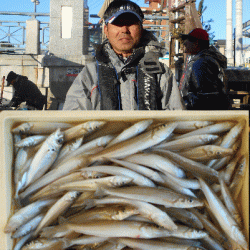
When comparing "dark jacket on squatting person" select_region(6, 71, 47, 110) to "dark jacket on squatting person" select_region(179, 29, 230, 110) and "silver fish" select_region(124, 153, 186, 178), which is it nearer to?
"dark jacket on squatting person" select_region(179, 29, 230, 110)

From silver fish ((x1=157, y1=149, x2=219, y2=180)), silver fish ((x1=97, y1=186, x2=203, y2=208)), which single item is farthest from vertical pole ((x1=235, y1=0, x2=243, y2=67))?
silver fish ((x1=97, y1=186, x2=203, y2=208))

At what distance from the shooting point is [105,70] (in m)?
2.29

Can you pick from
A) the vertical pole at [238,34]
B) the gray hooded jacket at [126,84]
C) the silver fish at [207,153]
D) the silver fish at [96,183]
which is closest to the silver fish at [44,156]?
the silver fish at [96,183]

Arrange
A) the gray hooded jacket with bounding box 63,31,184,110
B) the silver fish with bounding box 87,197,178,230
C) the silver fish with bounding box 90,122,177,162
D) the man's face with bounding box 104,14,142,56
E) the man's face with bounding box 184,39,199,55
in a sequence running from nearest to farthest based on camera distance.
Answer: the silver fish with bounding box 87,197,178,230
the silver fish with bounding box 90,122,177,162
the gray hooded jacket with bounding box 63,31,184,110
the man's face with bounding box 104,14,142,56
the man's face with bounding box 184,39,199,55

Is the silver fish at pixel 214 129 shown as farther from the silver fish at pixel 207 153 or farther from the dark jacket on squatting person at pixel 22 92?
the dark jacket on squatting person at pixel 22 92

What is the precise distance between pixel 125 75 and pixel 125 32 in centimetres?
42

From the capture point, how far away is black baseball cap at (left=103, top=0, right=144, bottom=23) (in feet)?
7.56

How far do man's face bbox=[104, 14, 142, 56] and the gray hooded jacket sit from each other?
8 centimetres

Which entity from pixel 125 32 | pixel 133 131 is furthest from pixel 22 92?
pixel 133 131

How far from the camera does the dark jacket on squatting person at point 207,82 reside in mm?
3504

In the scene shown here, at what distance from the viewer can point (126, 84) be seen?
2367 millimetres

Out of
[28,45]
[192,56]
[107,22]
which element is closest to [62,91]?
[28,45]

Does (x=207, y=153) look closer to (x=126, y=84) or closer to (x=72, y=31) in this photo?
(x=126, y=84)

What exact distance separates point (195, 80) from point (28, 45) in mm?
9811
